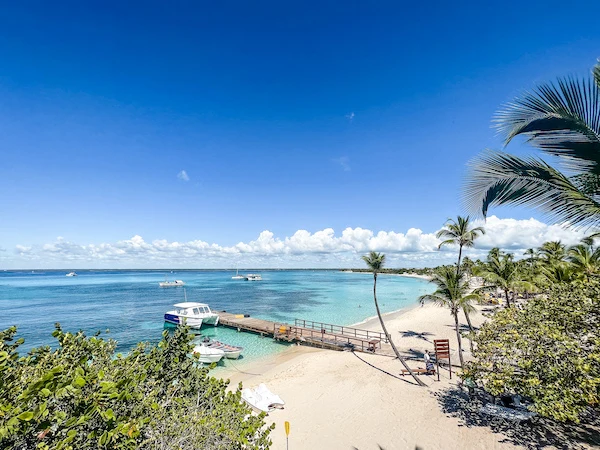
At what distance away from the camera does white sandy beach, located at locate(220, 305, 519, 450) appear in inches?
392

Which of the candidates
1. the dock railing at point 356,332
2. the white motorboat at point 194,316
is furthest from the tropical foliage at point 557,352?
the white motorboat at point 194,316

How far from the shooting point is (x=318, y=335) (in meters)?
26.5

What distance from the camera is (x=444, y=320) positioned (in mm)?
35812

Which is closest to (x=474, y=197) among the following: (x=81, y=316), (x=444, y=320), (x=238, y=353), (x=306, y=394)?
(x=306, y=394)

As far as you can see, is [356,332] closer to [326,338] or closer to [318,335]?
[318,335]

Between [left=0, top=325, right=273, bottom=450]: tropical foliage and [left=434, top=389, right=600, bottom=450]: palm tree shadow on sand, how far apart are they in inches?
378

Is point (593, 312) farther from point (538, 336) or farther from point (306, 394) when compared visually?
point (306, 394)

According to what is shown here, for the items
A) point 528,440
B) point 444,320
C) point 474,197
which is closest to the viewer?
point 474,197

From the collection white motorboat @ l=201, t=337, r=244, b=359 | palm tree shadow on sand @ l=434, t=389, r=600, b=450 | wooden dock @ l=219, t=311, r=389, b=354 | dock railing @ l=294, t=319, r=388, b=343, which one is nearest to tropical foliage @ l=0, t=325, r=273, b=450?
palm tree shadow on sand @ l=434, t=389, r=600, b=450

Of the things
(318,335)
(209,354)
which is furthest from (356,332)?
(209,354)

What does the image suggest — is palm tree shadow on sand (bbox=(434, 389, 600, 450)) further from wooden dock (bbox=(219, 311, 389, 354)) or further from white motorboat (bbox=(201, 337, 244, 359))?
white motorboat (bbox=(201, 337, 244, 359))

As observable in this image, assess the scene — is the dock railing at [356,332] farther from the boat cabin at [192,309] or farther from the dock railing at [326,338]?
the boat cabin at [192,309]

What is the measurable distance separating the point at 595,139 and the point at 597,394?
5291mm

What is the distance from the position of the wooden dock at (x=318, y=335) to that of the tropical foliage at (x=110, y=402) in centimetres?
1835
